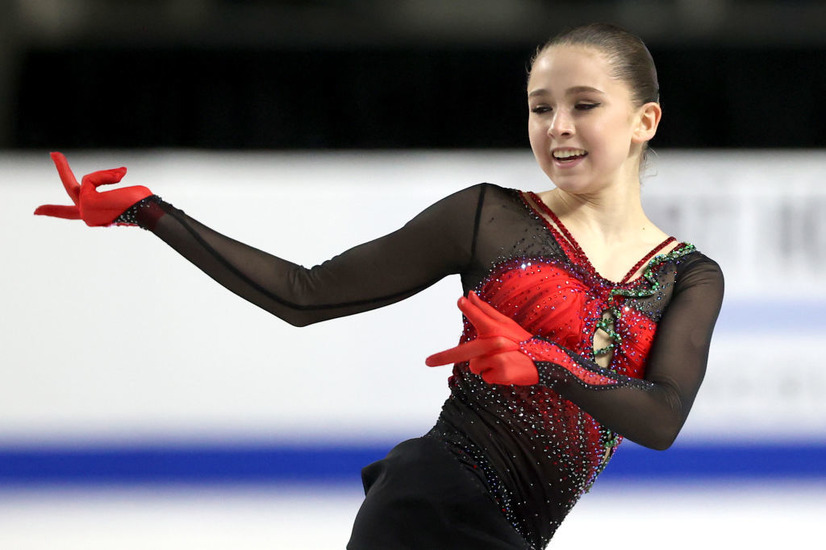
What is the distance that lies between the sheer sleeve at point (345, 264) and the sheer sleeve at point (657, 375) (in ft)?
0.79

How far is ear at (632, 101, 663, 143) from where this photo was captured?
1.45 m

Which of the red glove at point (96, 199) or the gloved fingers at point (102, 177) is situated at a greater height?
the gloved fingers at point (102, 177)

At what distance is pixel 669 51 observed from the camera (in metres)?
4.40

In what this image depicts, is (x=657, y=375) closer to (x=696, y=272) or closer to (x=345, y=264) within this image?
(x=696, y=272)

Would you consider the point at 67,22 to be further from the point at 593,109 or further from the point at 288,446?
the point at 593,109

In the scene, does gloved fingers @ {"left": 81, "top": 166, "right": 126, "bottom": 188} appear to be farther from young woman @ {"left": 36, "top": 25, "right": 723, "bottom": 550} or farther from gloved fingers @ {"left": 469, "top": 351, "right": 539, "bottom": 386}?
gloved fingers @ {"left": 469, "top": 351, "right": 539, "bottom": 386}

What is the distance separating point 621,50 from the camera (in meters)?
1.40

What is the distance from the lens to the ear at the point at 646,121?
4.77 feet

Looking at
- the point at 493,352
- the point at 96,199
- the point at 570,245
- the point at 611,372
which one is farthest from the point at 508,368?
the point at 96,199

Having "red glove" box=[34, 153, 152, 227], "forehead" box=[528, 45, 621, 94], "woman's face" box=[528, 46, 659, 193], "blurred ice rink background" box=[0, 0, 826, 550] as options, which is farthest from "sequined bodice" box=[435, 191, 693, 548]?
"blurred ice rink background" box=[0, 0, 826, 550]

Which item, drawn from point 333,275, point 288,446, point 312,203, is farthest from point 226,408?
point 333,275

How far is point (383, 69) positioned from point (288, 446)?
6.39 feet

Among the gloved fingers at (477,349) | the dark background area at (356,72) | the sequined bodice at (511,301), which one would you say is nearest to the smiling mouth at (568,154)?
the sequined bodice at (511,301)

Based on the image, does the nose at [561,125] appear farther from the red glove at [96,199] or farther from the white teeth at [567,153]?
the red glove at [96,199]
